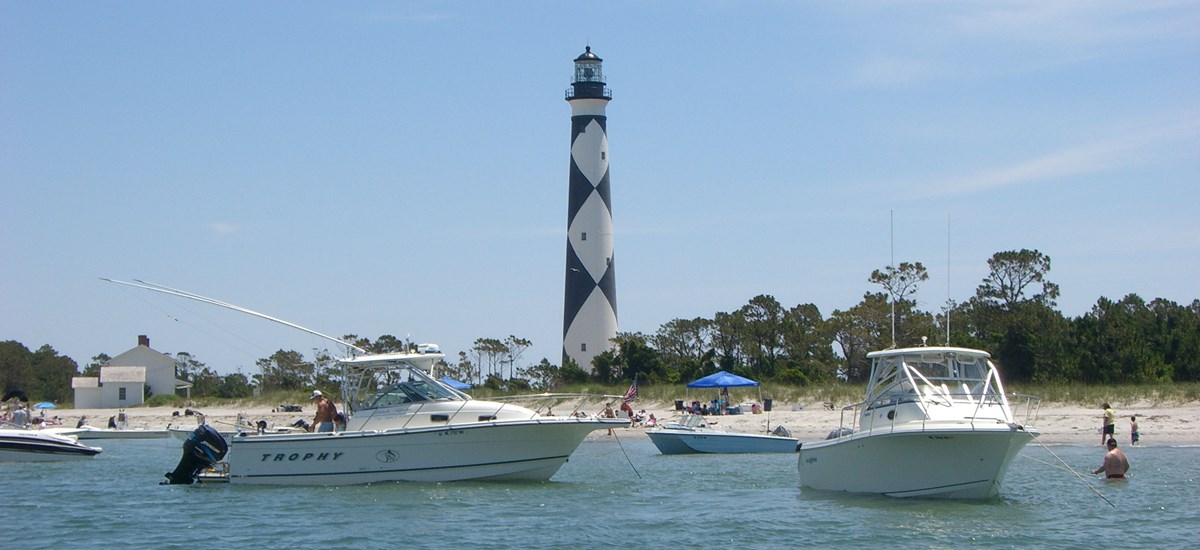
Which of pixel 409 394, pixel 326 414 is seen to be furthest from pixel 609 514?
pixel 326 414

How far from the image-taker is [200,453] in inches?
1018

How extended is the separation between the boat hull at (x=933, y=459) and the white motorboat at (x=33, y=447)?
2032cm

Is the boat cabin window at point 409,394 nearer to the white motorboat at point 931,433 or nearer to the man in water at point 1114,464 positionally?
the white motorboat at point 931,433

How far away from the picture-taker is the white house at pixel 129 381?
63719 millimetres

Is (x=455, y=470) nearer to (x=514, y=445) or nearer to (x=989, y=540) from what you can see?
(x=514, y=445)

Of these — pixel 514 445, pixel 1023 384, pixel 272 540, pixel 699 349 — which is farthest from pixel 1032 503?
pixel 699 349

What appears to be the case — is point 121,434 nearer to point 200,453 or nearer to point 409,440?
point 200,453

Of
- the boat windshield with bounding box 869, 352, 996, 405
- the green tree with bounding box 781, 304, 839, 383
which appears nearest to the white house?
the green tree with bounding box 781, 304, 839, 383

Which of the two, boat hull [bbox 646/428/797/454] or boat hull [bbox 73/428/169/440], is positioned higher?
boat hull [bbox 646/428/797/454]

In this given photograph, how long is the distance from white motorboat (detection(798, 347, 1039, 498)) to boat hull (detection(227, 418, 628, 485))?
4.81 meters

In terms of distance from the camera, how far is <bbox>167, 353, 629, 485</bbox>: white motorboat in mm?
24156

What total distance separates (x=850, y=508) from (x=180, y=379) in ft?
183

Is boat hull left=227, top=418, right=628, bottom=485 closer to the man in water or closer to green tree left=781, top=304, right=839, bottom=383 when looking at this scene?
the man in water

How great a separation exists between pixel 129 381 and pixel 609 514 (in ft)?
157
